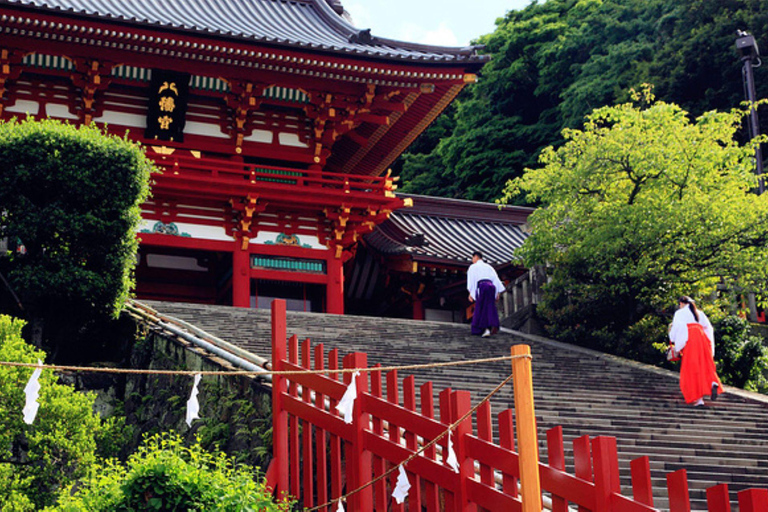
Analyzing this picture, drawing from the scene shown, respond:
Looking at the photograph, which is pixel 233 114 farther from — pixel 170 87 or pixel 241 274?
pixel 241 274

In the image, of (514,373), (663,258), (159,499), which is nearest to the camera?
(514,373)

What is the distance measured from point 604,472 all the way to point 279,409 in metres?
3.43

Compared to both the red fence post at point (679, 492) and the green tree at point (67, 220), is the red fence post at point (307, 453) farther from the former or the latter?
the green tree at point (67, 220)

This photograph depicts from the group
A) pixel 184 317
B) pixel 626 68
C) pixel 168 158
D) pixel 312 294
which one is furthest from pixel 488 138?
pixel 184 317

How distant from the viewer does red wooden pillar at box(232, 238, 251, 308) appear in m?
17.8

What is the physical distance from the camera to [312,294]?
19.7m

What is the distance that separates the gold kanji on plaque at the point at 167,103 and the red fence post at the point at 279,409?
10.2 m

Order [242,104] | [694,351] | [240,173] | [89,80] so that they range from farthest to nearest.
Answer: [242,104]
[240,173]
[89,80]
[694,351]

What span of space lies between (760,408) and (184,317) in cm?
715

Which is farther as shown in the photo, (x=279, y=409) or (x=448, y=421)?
(x=279, y=409)

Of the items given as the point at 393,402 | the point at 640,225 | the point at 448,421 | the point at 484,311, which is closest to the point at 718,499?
the point at 448,421

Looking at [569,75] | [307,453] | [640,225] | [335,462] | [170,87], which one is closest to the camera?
[335,462]

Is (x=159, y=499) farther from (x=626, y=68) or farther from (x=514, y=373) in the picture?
(x=626, y=68)

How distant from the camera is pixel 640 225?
1460cm
